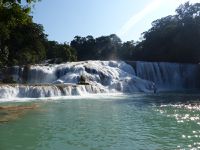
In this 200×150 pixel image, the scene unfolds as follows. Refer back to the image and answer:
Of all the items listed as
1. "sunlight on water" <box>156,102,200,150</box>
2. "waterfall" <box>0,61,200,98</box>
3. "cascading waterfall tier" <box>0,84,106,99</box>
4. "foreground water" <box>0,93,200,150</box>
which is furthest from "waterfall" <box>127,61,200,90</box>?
"foreground water" <box>0,93,200,150</box>

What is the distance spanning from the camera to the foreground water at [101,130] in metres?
12.7

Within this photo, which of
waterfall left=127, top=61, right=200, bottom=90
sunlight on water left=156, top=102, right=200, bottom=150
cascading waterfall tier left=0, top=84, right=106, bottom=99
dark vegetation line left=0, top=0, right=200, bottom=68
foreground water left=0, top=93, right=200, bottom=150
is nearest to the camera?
foreground water left=0, top=93, right=200, bottom=150

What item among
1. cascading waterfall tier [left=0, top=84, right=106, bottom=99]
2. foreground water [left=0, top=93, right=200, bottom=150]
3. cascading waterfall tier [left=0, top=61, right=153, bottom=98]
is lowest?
foreground water [left=0, top=93, right=200, bottom=150]

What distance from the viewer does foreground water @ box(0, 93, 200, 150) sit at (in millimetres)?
12689

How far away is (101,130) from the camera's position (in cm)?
1530

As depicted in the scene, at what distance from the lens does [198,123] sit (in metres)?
16.7

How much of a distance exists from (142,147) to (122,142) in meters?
0.98

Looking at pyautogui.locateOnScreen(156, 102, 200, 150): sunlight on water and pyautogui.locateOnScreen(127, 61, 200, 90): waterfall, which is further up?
pyautogui.locateOnScreen(127, 61, 200, 90): waterfall

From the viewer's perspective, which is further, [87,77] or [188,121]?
[87,77]

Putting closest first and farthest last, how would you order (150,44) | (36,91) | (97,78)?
(36,91) → (97,78) → (150,44)

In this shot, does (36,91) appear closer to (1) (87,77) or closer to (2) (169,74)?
(1) (87,77)

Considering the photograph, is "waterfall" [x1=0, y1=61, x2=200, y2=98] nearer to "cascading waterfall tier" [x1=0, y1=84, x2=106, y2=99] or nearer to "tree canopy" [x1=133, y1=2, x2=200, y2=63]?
"cascading waterfall tier" [x1=0, y1=84, x2=106, y2=99]

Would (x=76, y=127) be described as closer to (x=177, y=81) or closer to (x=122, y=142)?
(x=122, y=142)

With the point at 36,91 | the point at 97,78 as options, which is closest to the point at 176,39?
the point at 97,78
